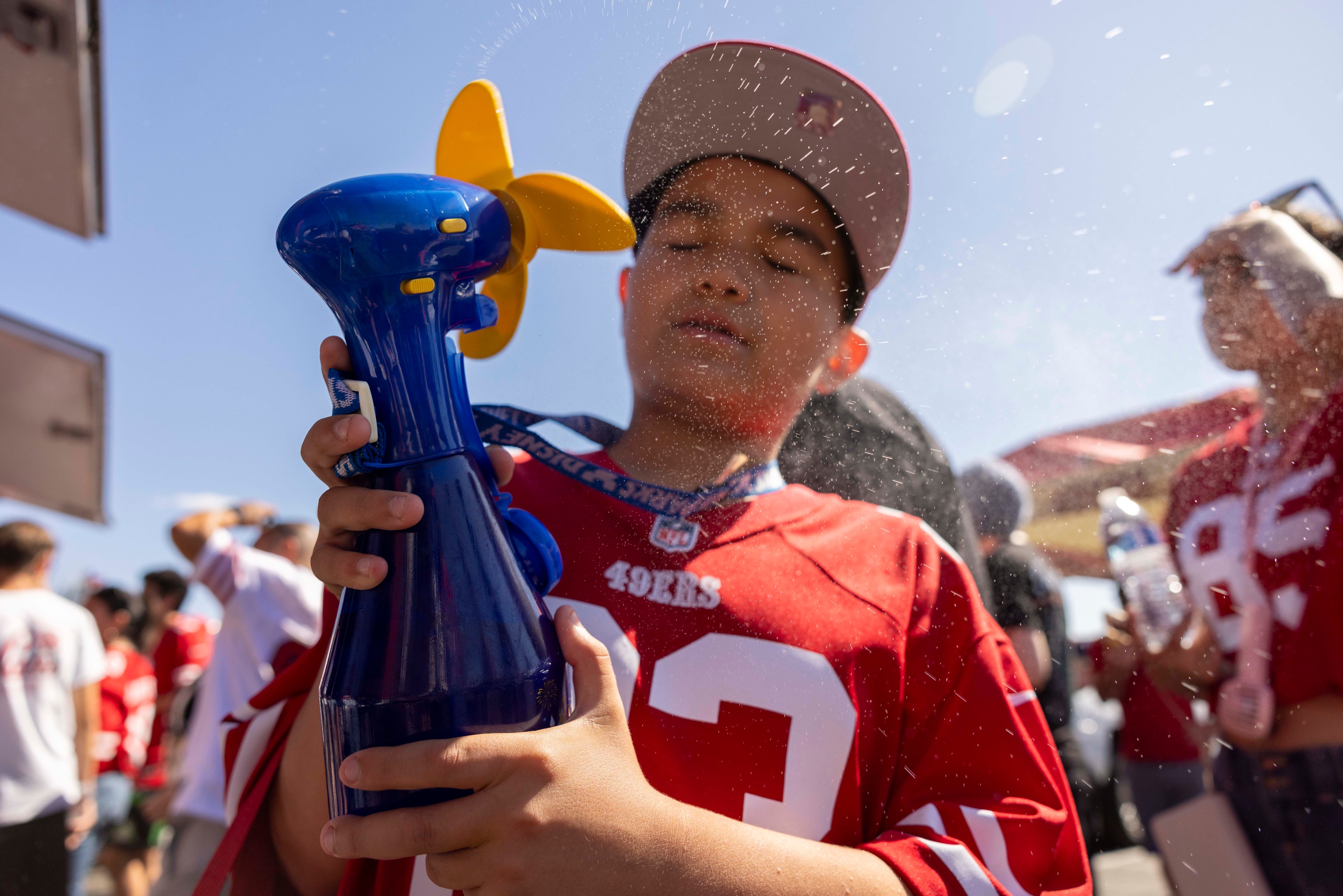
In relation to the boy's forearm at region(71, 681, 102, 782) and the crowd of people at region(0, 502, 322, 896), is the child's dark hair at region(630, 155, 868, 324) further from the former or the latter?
the boy's forearm at region(71, 681, 102, 782)

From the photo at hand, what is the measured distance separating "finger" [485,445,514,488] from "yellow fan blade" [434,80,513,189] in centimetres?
19

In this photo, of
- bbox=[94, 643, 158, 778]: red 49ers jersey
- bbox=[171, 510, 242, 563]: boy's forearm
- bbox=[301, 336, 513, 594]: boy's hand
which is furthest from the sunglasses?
bbox=[94, 643, 158, 778]: red 49ers jersey

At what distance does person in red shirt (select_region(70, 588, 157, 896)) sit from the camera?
11.9 ft

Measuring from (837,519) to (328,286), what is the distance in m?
0.43

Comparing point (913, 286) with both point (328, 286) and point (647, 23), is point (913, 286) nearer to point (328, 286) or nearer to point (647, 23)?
point (647, 23)

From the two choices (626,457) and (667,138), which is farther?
(626,457)

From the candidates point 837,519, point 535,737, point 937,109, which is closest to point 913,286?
point 937,109

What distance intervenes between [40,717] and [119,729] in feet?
5.55

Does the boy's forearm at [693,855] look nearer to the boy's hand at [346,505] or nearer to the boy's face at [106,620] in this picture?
the boy's hand at [346,505]

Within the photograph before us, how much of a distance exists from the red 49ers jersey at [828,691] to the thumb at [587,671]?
0.41ft

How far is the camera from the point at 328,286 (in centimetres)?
49

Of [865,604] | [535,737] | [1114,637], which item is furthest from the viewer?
[1114,637]

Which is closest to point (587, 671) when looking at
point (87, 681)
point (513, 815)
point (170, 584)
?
point (513, 815)

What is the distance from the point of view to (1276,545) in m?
0.83
